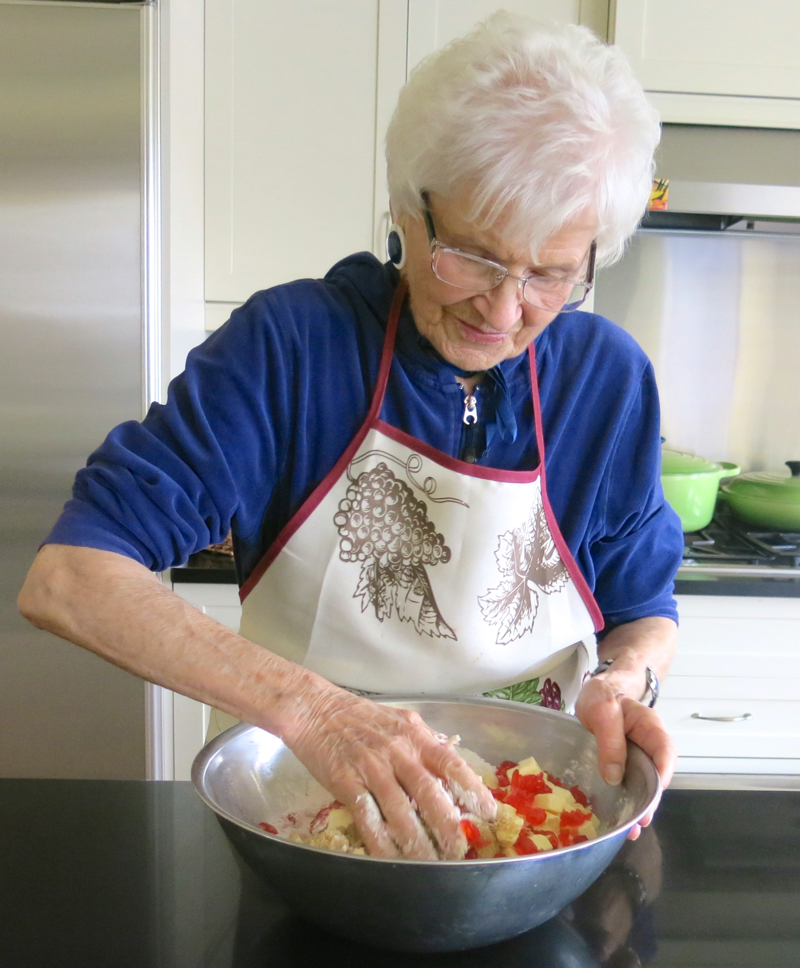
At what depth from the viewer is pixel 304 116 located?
199 centimetres

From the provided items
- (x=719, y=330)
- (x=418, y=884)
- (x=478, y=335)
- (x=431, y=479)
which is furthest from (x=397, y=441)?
(x=719, y=330)

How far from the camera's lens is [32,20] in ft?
5.45

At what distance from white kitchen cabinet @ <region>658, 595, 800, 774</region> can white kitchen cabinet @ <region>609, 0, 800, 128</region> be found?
110 cm

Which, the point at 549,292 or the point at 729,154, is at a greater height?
the point at 729,154

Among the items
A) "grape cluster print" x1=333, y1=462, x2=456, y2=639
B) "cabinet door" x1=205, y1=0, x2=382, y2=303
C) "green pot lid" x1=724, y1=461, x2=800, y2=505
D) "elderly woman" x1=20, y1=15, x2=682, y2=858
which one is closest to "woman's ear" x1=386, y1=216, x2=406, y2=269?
"elderly woman" x1=20, y1=15, x2=682, y2=858

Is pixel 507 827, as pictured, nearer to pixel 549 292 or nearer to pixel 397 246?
pixel 549 292

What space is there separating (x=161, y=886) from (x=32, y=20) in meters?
1.60

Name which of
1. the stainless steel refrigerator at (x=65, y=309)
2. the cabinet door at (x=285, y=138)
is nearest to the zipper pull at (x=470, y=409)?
the stainless steel refrigerator at (x=65, y=309)

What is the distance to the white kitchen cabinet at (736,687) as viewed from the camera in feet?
6.13

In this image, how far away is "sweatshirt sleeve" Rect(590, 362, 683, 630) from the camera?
3.66 feet

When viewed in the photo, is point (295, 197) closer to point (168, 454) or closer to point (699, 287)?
point (699, 287)

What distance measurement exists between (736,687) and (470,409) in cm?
120

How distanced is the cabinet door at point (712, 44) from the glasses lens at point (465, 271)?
1.33 meters

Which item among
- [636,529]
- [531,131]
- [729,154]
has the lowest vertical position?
[636,529]
